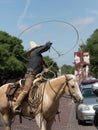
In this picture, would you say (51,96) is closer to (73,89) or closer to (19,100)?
(73,89)

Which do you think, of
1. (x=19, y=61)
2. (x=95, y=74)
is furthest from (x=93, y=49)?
(x=19, y=61)

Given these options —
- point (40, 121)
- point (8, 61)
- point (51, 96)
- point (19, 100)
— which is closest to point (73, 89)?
point (51, 96)

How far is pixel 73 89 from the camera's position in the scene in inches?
420

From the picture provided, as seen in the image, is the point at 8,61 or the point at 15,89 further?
the point at 8,61

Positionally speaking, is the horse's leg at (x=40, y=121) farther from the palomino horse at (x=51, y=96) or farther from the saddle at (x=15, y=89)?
the saddle at (x=15, y=89)

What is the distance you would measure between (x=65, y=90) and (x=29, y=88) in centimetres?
87

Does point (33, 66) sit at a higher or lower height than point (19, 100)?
higher

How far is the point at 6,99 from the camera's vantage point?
1201cm

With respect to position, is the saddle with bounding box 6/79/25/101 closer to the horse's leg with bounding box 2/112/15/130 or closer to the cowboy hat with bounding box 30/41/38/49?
the horse's leg with bounding box 2/112/15/130

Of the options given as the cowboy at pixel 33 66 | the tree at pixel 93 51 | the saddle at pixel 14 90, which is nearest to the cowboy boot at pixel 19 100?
the cowboy at pixel 33 66

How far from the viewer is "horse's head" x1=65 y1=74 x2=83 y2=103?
34.7 ft

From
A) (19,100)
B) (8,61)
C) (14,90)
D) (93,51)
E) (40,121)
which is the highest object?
(93,51)

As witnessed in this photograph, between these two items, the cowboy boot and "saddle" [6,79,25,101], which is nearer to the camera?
the cowboy boot

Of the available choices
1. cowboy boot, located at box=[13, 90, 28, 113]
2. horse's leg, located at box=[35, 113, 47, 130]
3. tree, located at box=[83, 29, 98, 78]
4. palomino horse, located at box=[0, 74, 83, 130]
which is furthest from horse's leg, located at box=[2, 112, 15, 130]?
tree, located at box=[83, 29, 98, 78]
